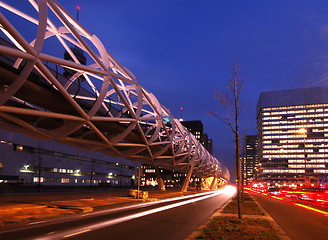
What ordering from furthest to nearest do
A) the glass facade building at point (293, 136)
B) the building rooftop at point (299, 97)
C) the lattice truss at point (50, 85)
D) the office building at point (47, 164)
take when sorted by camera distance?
the building rooftop at point (299, 97) < the glass facade building at point (293, 136) < the office building at point (47, 164) < the lattice truss at point (50, 85)

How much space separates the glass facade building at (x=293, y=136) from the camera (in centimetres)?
17875

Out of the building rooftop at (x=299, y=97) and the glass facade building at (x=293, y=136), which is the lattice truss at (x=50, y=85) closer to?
the glass facade building at (x=293, y=136)

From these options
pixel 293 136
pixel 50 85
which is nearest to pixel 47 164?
pixel 50 85

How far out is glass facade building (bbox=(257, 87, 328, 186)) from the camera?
17875 centimetres

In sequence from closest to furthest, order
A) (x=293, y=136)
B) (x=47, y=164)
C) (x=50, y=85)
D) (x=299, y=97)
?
(x=50, y=85), (x=47, y=164), (x=293, y=136), (x=299, y=97)

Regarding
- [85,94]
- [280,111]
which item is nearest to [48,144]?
[85,94]

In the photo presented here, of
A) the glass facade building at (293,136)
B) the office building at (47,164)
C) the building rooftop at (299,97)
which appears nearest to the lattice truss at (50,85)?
the office building at (47,164)

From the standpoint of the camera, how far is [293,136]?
187 m

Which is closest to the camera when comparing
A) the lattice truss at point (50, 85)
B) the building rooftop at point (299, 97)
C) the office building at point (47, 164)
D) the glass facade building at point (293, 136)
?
the lattice truss at point (50, 85)

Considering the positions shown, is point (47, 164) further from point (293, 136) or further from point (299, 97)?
point (299, 97)

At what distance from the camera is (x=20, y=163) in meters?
54.4

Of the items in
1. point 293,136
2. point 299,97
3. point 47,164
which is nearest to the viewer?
point 47,164

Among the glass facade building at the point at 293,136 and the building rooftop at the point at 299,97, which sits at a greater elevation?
the building rooftop at the point at 299,97

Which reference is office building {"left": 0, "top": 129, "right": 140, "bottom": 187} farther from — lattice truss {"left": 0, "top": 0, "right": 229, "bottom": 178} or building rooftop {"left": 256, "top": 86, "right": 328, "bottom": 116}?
building rooftop {"left": 256, "top": 86, "right": 328, "bottom": 116}
